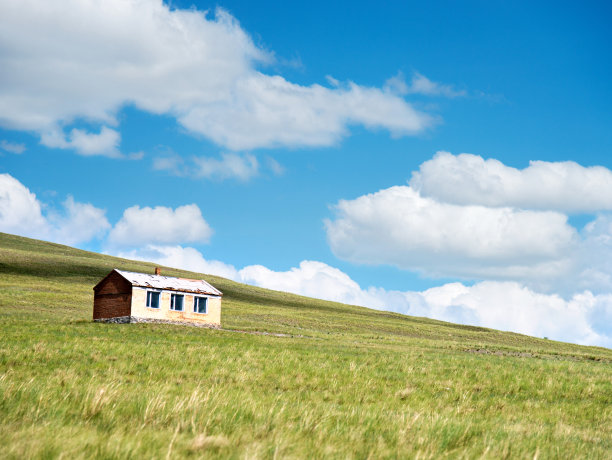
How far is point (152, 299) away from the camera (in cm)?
5303

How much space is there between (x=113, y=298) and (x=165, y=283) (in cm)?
497

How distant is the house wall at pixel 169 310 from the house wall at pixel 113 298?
716 millimetres

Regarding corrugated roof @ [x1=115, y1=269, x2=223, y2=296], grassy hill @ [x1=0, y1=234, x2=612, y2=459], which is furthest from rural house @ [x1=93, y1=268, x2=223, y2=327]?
grassy hill @ [x1=0, y1=234, x2=612, y2=459]

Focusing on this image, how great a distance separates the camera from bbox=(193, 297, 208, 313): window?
181ft

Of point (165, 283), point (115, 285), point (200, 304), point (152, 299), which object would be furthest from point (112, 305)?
point (200, 304)

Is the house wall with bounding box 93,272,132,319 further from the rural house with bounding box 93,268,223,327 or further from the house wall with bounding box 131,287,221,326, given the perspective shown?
the house wall with bounding box 131,287,221,326

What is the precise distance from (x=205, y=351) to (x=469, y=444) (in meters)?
20.9

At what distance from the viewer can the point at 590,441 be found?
30.0ft

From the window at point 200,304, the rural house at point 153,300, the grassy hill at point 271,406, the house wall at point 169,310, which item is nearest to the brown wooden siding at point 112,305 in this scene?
the rural house at point 153,300

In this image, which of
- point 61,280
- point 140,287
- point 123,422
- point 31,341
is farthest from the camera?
point 61,280

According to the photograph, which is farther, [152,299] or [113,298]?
[113,298]

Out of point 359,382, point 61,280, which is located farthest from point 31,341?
point 61,280

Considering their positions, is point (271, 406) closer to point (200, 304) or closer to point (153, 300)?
point (153, 300)

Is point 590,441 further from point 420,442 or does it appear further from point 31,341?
point 31,341
